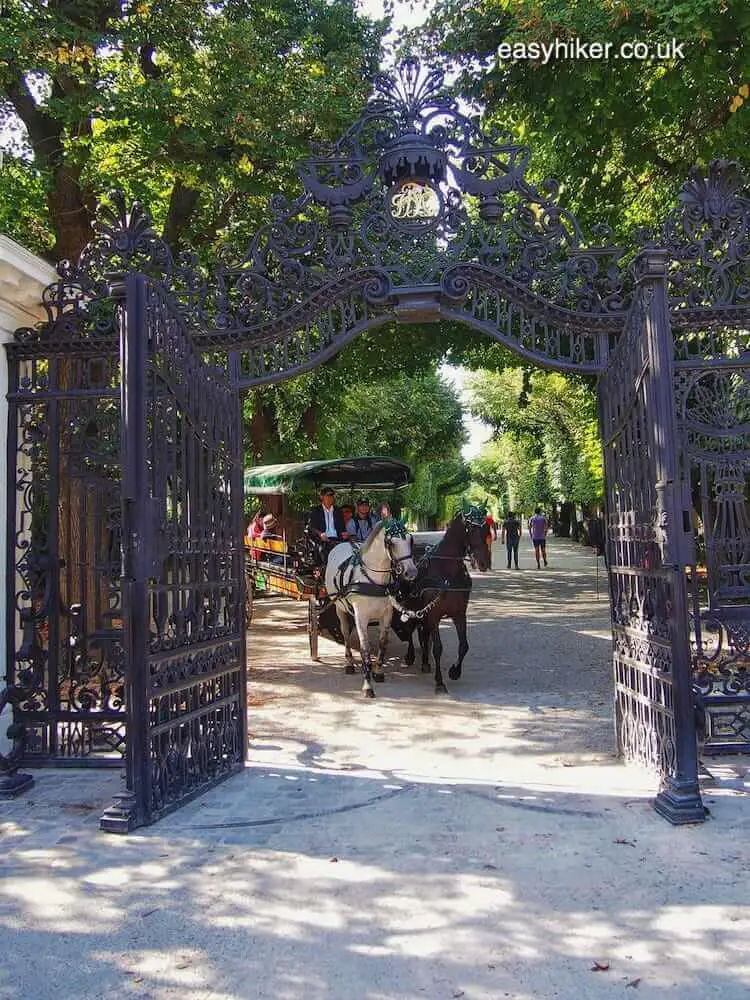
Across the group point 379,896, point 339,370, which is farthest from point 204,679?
point 339,370

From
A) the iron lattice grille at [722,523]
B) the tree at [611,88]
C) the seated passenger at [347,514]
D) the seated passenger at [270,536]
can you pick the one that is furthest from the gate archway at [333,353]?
the seated passenger at [270,536]

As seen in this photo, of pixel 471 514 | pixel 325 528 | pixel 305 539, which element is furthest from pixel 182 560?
pixel 305 539

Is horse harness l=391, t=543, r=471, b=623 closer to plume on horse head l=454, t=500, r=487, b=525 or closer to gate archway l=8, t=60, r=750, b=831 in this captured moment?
plume on horse head l=454, t=500, r=487, b=525

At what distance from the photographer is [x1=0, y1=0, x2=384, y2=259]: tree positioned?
10281mm

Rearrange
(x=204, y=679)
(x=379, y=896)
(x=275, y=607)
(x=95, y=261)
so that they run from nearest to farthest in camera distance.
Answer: (x=379, y=896) → (x=204, y=679) → (x=95, y=261) → (x=275, y=607)

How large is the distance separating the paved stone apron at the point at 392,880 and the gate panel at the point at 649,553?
0.37 meters

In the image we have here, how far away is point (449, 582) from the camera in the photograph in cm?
1047

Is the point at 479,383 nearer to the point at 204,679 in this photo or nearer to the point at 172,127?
the point at 172,127

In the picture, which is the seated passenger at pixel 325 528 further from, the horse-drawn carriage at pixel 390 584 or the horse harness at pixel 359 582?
the horse harness at pixel 359 582

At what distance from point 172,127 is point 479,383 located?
3760cm

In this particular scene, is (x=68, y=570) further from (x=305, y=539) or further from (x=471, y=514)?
(x=305, y=539)

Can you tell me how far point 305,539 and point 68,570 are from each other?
6.83 m

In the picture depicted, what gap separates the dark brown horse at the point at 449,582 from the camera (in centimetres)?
1043

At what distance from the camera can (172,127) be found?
10633 mm
